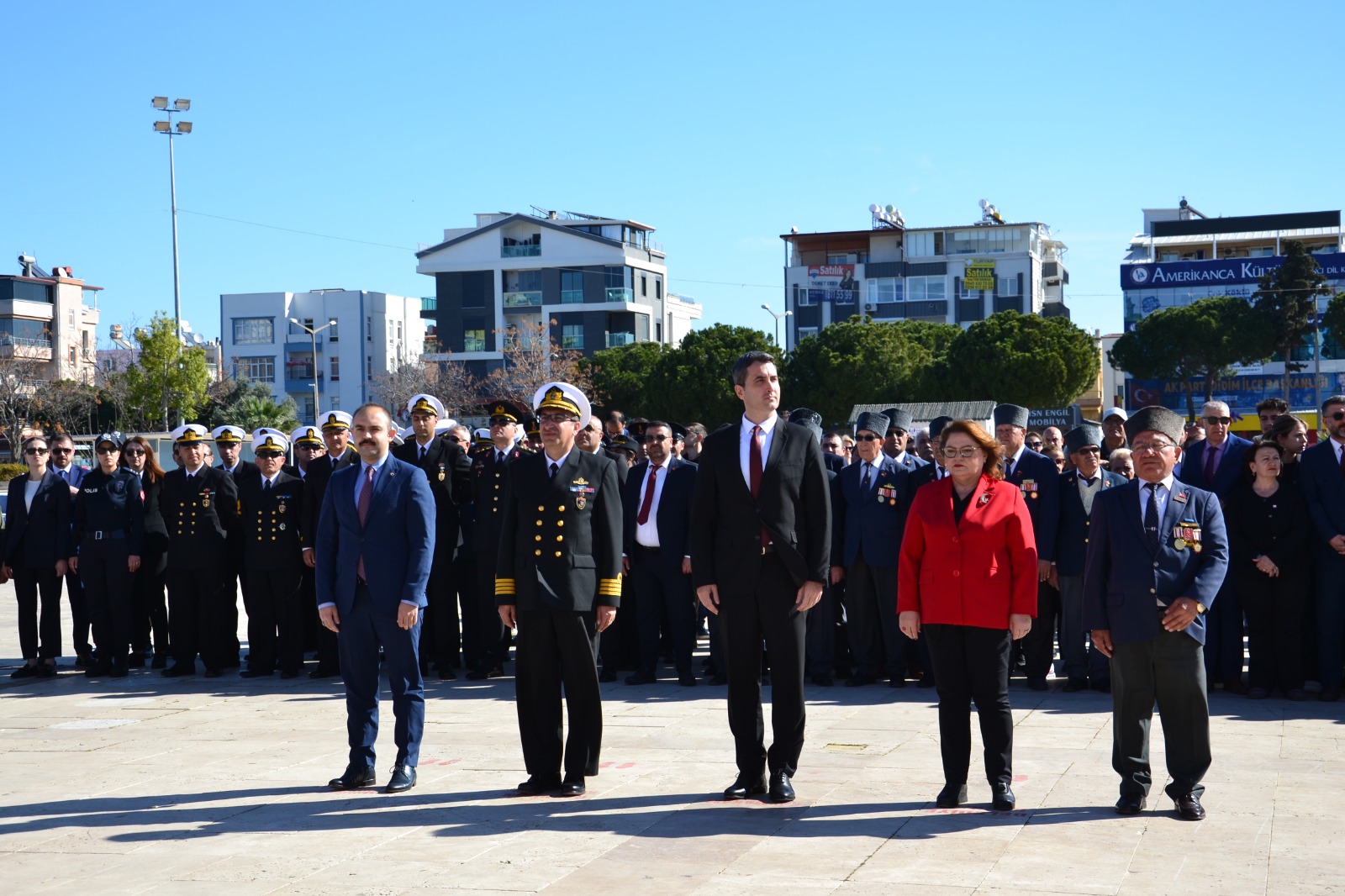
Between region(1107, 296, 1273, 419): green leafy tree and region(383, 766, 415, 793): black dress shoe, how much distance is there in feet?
227

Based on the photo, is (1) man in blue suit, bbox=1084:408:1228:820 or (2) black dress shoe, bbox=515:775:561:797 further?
(2) black dress shoe, bbox=515:775:561:797

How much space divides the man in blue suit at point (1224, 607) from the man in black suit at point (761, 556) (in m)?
4.71

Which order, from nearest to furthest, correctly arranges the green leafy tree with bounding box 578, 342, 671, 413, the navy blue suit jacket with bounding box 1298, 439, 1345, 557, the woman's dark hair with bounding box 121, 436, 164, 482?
the navy blue suit jacket with bounding box 1298, 439, 1345, 557 → the woman's dark hair with bounding box 121, 436, 164, 482 → the green leafy tree with bounding box 578, 342, 671, 413

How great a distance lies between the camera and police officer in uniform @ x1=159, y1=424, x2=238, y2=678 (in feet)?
39.7

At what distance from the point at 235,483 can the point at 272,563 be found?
946 mm

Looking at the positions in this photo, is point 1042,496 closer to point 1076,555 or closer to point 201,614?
point 1076,555

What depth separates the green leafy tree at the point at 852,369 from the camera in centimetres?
5766

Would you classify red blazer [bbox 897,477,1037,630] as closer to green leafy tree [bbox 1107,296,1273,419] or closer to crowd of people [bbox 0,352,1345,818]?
crowd of people [bbox 0,352,1345,818]

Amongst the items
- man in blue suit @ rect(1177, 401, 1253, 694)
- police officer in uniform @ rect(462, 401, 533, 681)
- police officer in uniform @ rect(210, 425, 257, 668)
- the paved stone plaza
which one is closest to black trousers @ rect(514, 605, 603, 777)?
the paved stone plaza

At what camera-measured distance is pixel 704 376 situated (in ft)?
192

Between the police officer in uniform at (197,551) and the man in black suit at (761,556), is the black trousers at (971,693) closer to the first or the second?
the man in black suit at (761,556)

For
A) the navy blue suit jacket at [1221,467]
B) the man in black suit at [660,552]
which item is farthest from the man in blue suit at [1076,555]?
the man in black suit at [660,552]

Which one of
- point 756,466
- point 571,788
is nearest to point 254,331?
point 571,788

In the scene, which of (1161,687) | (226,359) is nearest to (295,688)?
(1161,687)
